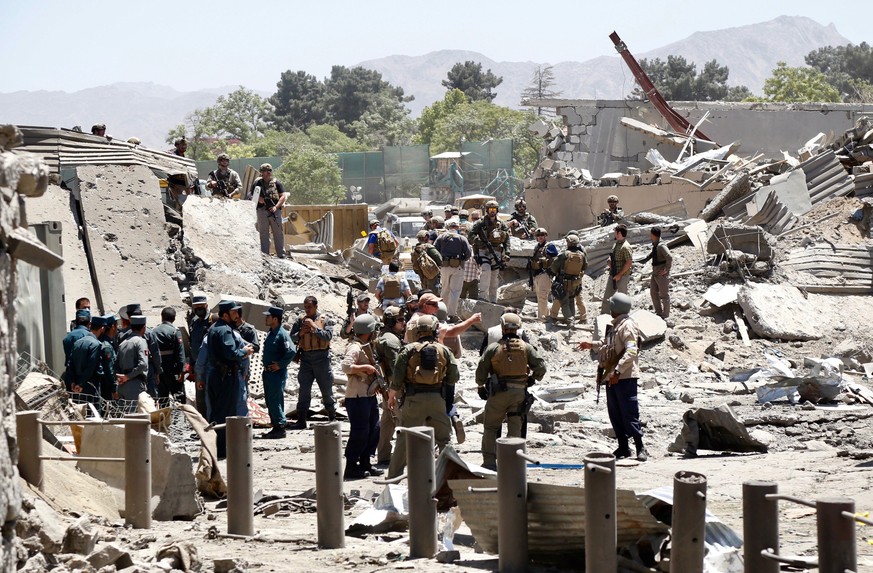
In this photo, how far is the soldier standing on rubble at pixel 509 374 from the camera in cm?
994

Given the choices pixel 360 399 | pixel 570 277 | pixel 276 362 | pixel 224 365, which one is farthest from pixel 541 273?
pixel 360 399

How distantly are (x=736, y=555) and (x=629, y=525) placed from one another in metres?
0.59

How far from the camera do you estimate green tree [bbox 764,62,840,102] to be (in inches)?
3302

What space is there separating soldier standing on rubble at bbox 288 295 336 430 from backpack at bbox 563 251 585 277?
6832 millimetres

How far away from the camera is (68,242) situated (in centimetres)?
1540

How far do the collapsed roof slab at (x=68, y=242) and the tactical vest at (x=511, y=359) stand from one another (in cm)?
662

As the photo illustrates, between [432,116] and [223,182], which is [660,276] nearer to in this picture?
[223,182]

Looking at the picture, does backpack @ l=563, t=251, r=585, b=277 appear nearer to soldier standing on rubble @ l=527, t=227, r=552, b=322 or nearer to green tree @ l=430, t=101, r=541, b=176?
soldier standing on rubble @ l=527, t=227, r=552, b=322

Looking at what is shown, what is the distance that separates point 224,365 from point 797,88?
7914 cm

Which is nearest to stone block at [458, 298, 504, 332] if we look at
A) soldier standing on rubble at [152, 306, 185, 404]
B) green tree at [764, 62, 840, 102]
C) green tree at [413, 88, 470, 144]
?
soldier standing on rubble at [152, 306, 185, 404]

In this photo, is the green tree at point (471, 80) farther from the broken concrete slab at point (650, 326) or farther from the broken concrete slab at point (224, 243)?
the broken concrete slab at point (650, 326)

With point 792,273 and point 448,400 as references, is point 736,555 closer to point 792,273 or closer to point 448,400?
point 448,400

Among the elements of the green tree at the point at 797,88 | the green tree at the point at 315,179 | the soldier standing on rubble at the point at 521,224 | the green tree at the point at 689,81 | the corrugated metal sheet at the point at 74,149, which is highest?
the green tree at the point at 689,81

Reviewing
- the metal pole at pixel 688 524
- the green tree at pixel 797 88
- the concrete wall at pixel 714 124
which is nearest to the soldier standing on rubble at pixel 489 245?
the metal pole at pixel 688 524
